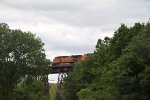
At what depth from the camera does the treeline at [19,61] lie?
60656mm

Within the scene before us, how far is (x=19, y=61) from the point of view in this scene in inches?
2400

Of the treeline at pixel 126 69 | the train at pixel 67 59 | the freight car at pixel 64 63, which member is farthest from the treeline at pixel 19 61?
the train at pixel 67 59

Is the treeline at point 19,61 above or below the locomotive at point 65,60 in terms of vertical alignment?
below

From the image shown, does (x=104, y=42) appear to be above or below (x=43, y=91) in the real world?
above

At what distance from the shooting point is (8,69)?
61.5 metres

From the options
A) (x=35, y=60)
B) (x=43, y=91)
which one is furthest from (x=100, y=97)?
(x=43, y=91)

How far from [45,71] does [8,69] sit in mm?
4125

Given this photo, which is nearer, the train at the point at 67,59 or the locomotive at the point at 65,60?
the locomotive at the point at 65,60

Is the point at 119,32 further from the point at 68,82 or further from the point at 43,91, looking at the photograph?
the point at 68,82

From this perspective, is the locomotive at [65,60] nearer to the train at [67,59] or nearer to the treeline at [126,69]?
the train at [67,59]

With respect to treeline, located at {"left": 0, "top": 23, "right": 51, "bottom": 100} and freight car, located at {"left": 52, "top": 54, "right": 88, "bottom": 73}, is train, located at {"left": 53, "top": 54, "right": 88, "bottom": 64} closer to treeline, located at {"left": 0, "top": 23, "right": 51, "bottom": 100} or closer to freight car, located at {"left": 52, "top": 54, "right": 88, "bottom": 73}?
freight car, located at {"left": 52, "top": 54, "right": 88, "bottom": 73}

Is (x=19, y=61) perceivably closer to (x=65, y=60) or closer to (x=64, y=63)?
(x=64, y=63)

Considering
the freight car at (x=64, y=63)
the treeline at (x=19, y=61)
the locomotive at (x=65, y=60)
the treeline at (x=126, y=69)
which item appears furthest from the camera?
the locomotive at (x=65, y=60)

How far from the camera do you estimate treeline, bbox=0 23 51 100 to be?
60656 mm
